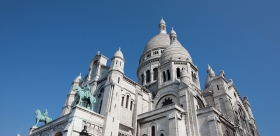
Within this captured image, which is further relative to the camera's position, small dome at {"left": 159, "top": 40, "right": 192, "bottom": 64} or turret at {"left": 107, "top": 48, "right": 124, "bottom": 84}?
small dome at {"left": 159, "top": 40, "right": 192, "bottom": 64}

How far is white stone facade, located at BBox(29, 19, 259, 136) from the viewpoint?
2539 centimetres

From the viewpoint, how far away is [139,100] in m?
32.3

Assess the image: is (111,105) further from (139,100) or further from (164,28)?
(164,28)

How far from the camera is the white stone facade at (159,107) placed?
25394 mm

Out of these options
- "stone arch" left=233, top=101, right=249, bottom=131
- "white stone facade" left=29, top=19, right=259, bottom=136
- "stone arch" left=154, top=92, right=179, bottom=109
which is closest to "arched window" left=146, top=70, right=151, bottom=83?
"white stone facade" left=29, top=19, right=259, bottom=136

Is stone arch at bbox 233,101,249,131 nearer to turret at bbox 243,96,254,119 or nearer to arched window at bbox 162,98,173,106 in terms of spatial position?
turret at bbox 243,96,254,119

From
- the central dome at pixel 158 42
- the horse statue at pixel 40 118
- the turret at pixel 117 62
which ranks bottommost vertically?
the horse statue at pixel 40 118

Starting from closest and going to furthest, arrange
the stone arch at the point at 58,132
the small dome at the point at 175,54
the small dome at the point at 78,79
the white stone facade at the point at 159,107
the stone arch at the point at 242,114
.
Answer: the stone arch at the point at 58,132
the white stone facade at the point at 159,107
the stone arch at the point at 242,114
the small dome at the point at 175,54
the small dome at the point at 78,79

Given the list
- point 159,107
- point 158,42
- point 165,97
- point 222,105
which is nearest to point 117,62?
point 165,97

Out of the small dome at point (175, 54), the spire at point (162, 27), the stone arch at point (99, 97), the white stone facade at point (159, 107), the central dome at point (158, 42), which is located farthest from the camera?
the spire at point (162, 27)

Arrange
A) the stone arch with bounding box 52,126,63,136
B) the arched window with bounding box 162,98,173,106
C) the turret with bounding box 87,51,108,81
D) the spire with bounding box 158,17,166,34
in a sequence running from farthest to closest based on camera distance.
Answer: the spire with bounding box 158,17,166,34, the turret with bounding box 87,51,108,81, the arched window with bounding box 162,98,173,106, the stone arch with bounding box 52,126,63,136

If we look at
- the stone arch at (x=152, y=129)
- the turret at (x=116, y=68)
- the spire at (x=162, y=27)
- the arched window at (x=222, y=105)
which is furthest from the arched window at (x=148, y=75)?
the stone arch at (x=152, y=129)

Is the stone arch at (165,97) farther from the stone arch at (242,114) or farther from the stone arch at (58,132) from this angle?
the stone arch at (58,132)

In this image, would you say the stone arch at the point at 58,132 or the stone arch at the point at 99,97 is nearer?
the stone arch at the point at 58,132
